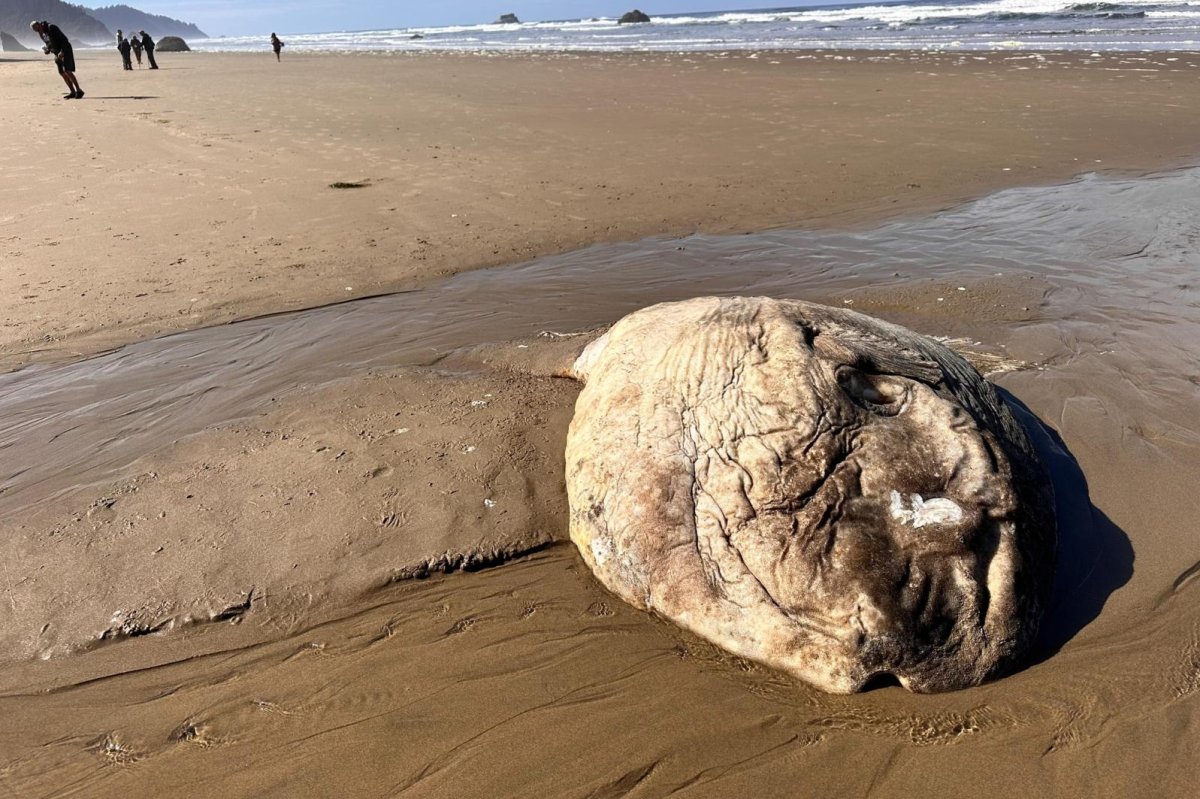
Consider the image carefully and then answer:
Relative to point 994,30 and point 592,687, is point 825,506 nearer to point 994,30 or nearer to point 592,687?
point 592,687

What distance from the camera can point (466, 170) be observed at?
31.5 ft

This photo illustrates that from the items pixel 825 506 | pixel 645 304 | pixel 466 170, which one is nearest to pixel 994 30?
pixel 466 170

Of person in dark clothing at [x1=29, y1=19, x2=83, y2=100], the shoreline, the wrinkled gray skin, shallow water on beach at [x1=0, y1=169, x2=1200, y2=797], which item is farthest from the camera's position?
person in dark clothing at [x1=29, y1=19, x2=83, y2=100]

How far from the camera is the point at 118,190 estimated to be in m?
8.49

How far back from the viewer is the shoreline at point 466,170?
6.06m

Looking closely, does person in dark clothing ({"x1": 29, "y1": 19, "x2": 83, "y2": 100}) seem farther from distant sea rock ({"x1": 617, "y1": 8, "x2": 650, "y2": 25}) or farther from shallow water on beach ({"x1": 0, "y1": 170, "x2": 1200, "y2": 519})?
distant sea rock ({"x1": 617, "y1": 8, "x2": 650, "y2": 25})

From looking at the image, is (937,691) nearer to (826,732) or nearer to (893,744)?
(893,744)

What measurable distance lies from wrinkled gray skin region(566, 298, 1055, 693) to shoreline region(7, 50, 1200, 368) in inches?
159

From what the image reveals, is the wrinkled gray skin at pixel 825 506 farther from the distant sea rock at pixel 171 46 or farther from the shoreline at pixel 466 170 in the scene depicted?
the distant sea rock at pixel 171 46

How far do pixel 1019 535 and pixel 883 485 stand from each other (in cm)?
54

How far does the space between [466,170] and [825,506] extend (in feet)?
27.9

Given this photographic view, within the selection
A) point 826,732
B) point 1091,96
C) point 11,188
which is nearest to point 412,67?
point 11,188

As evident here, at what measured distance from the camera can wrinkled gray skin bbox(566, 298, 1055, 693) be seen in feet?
7.45

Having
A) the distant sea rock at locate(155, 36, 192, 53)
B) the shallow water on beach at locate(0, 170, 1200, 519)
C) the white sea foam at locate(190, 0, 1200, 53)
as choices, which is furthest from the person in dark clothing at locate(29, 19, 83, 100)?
the distant sea rock at locate(155, 36, 192, 53)
